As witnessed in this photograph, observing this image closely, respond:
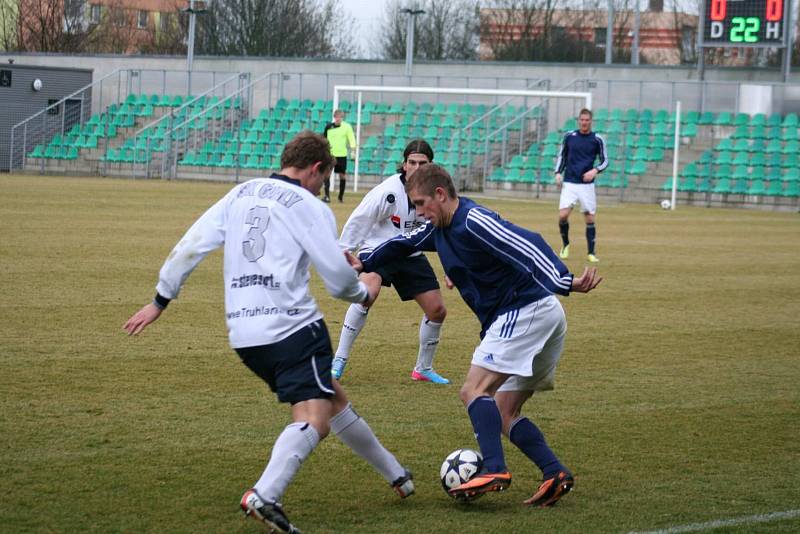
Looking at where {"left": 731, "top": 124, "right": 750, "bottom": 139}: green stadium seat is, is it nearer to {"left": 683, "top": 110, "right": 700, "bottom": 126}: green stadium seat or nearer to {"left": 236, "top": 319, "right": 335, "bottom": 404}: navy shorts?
{"left": 683, "top": 110, "right": 700, "bottom": 126}: green stadium seat

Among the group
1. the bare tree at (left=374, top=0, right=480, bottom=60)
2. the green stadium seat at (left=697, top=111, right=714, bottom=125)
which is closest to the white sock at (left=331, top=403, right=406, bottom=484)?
the green stadium seat at (left=697, top=111, right=714, bottom=125)

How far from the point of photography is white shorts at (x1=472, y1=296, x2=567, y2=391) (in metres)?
5.39

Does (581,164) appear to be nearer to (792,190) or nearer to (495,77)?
(792,190)

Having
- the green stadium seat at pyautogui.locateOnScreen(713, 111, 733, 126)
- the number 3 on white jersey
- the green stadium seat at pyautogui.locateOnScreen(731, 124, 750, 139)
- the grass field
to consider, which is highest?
the green stadium seat at pyautogui.locateOnScreen(713, 111, 733, 126)

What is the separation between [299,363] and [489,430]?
1037 mm

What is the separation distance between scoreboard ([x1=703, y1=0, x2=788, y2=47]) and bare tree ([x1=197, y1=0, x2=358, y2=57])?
30.3 metres

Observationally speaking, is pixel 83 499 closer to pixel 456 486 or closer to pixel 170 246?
pixel 456 486

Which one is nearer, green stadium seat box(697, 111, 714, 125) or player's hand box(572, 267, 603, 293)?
player's hand box(572, 267, 603, 293)

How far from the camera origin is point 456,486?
530 centimetres

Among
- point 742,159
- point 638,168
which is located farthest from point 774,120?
point 638,168

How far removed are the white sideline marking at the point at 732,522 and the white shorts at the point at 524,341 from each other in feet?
3.11

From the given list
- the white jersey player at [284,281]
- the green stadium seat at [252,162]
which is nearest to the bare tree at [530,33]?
the green stadium seat at [252,162]

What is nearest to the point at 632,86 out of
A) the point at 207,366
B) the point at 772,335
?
the point at 772,335

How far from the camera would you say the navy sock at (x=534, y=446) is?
17.8ft
